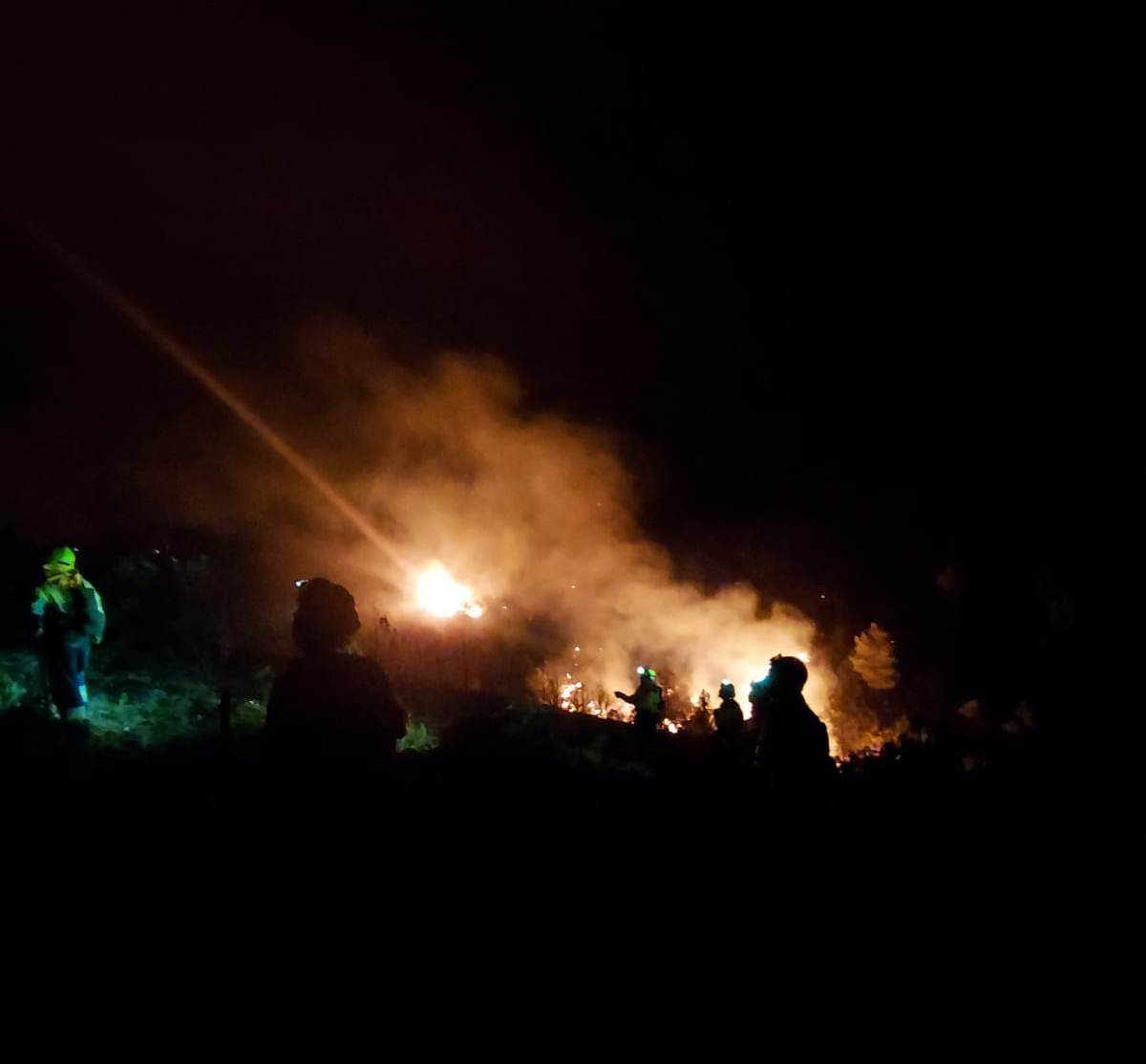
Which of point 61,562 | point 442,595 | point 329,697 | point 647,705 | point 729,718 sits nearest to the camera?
point 329,697

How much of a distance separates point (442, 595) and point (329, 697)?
1273cm

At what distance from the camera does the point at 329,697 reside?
9.88 feet

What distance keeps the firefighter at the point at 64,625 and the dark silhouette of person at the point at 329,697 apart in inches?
221

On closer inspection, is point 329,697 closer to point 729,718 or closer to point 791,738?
point 791,738

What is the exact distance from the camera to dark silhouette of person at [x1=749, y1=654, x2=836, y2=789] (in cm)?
408

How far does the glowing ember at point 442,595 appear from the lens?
1523 cm

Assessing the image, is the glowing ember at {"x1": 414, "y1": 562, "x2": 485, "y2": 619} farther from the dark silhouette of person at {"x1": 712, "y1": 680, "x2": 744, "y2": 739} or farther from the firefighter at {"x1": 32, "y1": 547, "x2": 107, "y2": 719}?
the firefighter at {"x1": 32, "y1": 547, "x2": 107, "y2": 719}

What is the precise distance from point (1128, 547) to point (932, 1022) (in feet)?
40.7

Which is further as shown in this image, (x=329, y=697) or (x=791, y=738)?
(x=791, y=738)

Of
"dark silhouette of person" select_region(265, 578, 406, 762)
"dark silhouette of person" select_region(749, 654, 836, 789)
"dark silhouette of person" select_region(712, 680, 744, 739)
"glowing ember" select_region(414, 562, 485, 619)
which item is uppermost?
"glowing ember" select_region(414, 562, 485, 619)

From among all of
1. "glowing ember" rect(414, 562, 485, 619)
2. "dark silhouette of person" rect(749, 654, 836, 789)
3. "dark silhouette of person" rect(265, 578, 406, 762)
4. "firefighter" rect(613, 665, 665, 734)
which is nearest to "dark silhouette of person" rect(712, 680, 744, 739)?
"firefighter" rect(613, 665, 665, 734)

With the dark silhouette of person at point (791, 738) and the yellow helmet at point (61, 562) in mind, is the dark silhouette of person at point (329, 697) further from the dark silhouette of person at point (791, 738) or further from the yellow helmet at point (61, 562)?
the yellow helmet at point (61, 562)

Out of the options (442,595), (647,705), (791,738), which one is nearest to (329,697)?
(791,738)

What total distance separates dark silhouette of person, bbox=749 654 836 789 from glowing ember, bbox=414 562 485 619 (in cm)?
1122
